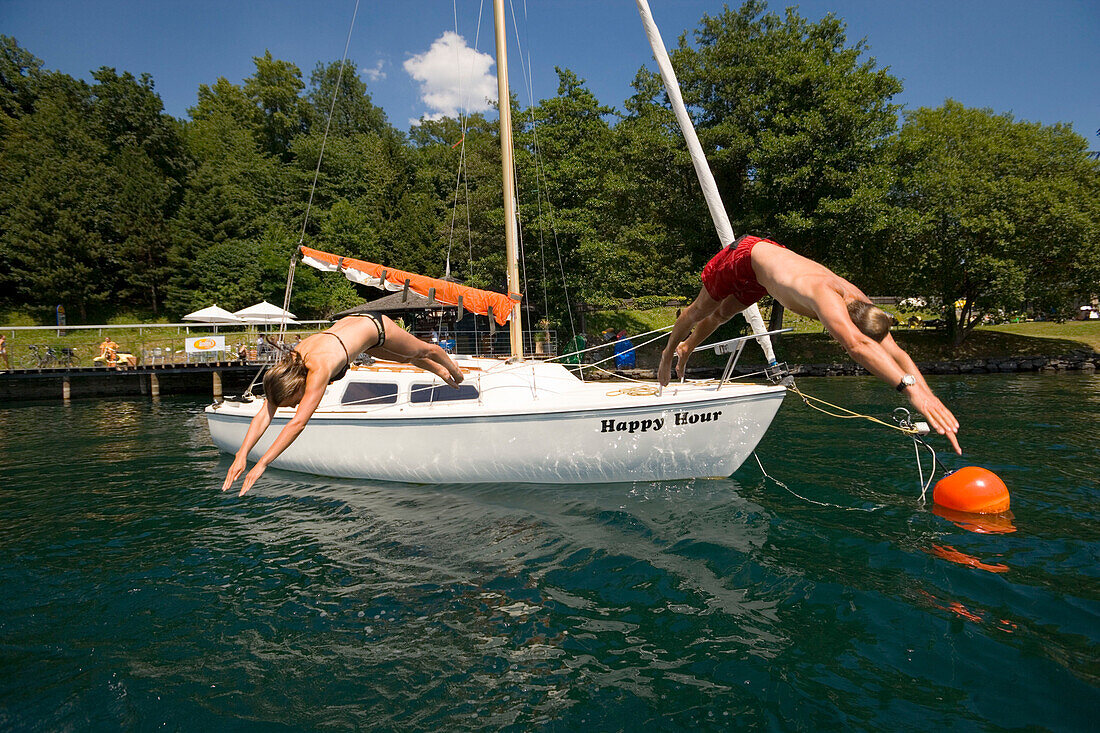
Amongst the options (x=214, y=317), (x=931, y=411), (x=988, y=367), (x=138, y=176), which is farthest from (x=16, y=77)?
(x=988, y=367)

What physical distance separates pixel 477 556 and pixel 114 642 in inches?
122

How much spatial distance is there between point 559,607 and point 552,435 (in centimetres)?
332

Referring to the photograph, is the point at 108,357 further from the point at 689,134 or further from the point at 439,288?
the point at 689,134

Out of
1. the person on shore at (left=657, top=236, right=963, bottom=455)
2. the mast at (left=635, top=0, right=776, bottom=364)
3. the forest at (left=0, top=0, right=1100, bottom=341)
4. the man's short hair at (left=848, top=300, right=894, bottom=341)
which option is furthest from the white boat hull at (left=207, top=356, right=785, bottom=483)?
the forest at (left=0, top=0, right=1100, bottom=341)

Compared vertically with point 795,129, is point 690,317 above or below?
below

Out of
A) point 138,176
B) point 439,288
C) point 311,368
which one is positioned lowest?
point 311,368

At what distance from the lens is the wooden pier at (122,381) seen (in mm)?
23125

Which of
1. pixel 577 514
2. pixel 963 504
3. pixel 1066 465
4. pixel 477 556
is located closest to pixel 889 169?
pixel 1066 465

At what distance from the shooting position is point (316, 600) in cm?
493

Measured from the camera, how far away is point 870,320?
3.44m

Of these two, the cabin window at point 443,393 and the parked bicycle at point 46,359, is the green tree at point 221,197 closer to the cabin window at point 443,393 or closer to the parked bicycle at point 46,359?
the parked bicycle at point 46,359

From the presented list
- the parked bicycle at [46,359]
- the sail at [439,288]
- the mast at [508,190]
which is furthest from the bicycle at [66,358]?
the mast at [508,190]

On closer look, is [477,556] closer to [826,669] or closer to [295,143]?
[826,669]

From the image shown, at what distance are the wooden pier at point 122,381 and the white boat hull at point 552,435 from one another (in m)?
17.5
